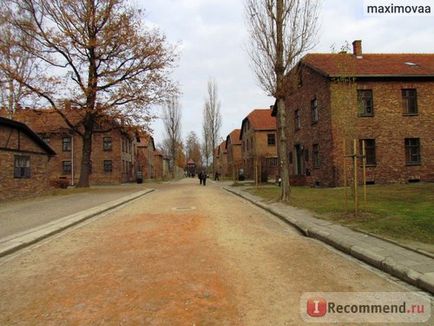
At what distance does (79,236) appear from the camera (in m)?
9.85

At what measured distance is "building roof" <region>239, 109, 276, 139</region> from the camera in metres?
52.4

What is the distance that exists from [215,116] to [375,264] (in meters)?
53.6

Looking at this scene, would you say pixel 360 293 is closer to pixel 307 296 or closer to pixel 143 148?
pixel 307 296

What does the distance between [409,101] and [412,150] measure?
10.5 feet

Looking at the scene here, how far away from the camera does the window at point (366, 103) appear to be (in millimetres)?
25219

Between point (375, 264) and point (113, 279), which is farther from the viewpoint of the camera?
point (375, 264)

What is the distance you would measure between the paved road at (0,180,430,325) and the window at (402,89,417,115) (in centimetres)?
1974

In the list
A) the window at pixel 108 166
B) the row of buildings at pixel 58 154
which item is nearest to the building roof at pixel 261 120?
the row of buildings at pixel 58 154

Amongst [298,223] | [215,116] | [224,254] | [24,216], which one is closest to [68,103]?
[24,216]

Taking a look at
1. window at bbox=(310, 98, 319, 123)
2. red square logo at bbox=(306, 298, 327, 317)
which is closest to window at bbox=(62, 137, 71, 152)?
window at bbox=(310, 98, 319, 123)

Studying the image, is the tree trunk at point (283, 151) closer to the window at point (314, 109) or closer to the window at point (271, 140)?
the window at point (314, 109)

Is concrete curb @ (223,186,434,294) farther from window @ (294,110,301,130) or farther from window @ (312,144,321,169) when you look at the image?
window @ (294,110,301,130)

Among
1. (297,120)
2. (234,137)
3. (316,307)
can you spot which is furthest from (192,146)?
(316,307)

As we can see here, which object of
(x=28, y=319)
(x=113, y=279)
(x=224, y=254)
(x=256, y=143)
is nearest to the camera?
(x=28, y=319)
